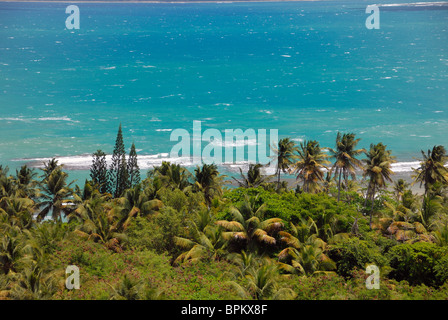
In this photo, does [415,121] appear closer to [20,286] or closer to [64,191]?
[64,191]

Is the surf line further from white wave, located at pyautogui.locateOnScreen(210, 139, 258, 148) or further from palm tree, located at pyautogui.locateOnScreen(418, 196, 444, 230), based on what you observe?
palm tree, located at pyautogui.locateOnScreen(418, 196, 444, 230)

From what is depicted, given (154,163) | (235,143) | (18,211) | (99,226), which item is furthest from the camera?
(235,143)

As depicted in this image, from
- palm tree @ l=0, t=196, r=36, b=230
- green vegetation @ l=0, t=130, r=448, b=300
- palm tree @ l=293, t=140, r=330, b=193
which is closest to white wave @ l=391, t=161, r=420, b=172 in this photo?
palm tree @ l=293, t=140, r=330, b=193

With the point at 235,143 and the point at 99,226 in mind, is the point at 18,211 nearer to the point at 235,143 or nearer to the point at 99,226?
the point at 99,226

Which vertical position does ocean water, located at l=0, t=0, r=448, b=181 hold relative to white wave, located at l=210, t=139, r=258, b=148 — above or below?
above

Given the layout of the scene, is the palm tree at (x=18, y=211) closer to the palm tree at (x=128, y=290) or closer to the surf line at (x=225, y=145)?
the palm tree at (x=128, y=290)

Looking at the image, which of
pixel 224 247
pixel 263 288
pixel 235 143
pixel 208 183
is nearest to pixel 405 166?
pixel 235 143

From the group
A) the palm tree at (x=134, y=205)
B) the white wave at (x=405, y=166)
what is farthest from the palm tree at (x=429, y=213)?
the white wave at (x=405, y=166)

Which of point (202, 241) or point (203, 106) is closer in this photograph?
point (202, 241)

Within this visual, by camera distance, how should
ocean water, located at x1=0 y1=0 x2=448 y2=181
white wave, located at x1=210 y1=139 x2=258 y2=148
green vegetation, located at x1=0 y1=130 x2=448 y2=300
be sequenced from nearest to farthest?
green vegetation, located at x1=0 y1=130 x2=448 y2=300
white wave, located at x1=210 y1=139 x2=258 y2=148
ocean water, located at x1=0 y1=0 x2=448 y2=181

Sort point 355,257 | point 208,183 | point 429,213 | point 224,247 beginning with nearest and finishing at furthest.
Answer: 1. point 355,257
2. point 224,247
3. point 429,213
4. point 208,183
